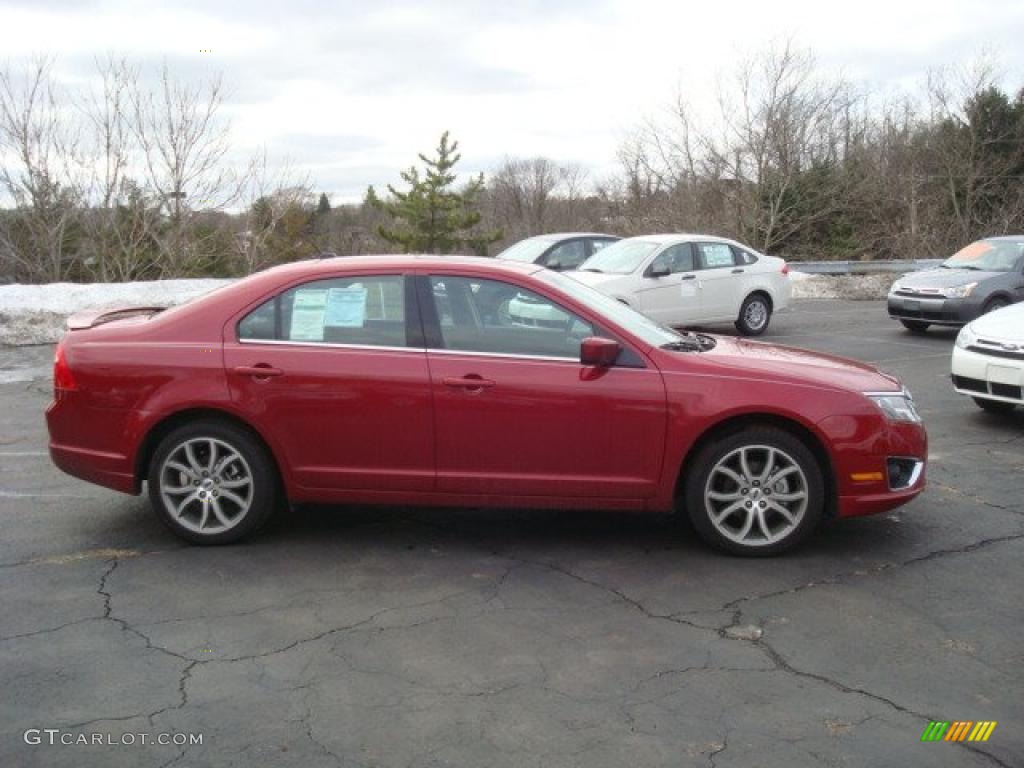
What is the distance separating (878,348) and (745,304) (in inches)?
88.9

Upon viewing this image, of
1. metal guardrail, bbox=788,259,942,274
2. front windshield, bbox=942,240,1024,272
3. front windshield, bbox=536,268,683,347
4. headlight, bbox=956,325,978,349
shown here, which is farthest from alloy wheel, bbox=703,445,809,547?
metal guardrail, bbox=788,259,942,274

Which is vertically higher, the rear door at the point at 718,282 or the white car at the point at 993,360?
the rear door at the point at 718,282

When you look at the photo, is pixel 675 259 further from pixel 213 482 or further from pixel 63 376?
pixel 63 376

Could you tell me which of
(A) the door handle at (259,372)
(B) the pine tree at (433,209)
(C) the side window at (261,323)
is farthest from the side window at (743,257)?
(B) the pine tree at (433,209)

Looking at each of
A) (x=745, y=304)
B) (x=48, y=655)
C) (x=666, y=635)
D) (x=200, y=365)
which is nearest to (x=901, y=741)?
(x=666, y=635)

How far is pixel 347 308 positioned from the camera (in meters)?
5.25

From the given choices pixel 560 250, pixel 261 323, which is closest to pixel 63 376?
pixel 261 323

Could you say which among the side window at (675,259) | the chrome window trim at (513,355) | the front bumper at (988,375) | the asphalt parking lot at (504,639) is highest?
the side window at (675,259)

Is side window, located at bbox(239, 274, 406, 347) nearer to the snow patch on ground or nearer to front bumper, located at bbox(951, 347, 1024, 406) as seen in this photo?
front bumper, located at bbox(951, 347, 1024, 406)

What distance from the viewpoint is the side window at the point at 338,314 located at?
5.20m

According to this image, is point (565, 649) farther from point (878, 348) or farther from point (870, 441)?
point (878, 348)

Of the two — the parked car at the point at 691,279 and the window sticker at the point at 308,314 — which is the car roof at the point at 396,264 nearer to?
the window sticker at the point at 308,314

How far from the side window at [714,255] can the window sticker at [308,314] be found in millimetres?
9940

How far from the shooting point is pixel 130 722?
3.43 metres
